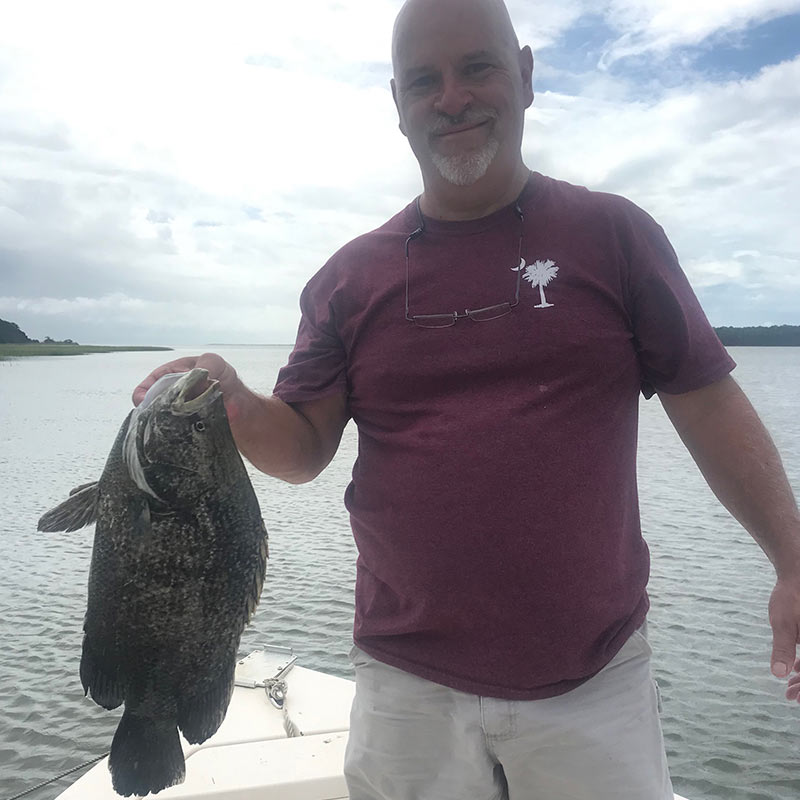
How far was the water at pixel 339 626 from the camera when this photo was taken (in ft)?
24.7

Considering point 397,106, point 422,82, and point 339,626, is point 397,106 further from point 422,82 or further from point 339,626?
point 339,626

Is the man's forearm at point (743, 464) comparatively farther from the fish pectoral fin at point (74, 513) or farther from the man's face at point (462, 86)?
the fish pectoral fin at point (74, 513)

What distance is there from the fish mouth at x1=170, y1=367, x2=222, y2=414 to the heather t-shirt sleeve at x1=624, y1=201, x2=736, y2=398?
4.62 feet

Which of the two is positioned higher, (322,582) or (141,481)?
(141,481)

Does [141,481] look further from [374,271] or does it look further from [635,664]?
[635,664]

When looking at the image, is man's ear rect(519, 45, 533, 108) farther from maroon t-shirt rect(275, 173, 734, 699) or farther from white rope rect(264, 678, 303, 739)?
white rope rect(264, 678, 303, 739)

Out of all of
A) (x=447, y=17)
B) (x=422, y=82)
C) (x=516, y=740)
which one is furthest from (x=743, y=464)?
(x=447, y=17)

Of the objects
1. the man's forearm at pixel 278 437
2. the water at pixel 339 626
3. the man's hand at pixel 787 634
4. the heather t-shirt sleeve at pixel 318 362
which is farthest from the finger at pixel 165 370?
the water at pixel 339 626

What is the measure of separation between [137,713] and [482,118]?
2.14m

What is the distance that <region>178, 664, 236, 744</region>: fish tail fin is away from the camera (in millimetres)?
1945

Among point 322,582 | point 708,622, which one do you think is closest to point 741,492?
point 708,622

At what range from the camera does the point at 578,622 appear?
2.32m

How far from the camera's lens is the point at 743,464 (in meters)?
2.49

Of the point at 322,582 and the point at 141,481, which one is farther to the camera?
the point at 322,582
